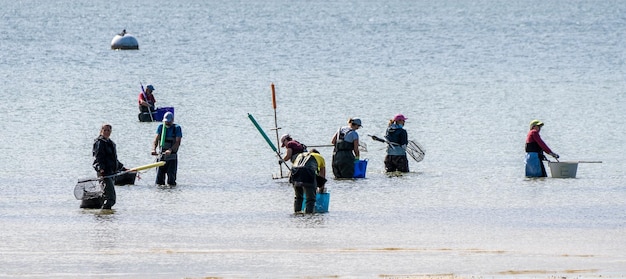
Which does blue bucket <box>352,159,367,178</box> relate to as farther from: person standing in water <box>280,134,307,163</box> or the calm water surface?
person standing in water <box>280,134,307,163</box>

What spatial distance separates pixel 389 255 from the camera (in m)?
17.2

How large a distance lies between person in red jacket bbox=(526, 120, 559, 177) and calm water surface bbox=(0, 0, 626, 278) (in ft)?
1.44

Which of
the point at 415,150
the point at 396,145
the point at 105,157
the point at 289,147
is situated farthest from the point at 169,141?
the point at 415,150

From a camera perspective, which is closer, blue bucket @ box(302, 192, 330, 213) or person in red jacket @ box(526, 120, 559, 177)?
blue bucket @ box(302, 192, 330, 213)

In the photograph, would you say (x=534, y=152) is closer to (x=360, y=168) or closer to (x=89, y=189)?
(x=360, y=168)

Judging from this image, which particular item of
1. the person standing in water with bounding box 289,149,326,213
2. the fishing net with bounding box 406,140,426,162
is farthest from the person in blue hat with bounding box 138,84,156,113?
the person standing in water with bounding box 289,149,326,213

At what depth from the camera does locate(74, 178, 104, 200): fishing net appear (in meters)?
22.3

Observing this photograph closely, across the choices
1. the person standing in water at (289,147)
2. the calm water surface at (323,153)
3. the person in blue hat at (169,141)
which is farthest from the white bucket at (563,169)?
the person in blue hat at (169,141)

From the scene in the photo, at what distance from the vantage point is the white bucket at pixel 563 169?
27422 mm

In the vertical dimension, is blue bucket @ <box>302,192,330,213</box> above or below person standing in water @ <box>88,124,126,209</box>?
below

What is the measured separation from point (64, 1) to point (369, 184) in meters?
156

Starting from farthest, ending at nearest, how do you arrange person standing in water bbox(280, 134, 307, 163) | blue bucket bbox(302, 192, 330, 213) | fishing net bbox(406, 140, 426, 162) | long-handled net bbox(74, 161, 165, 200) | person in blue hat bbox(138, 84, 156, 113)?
1. person in blue hat bbox(138, 84, 156, 113)
2. fishing net bbox(406, 140, 426, 162)
3. person standing in water bbox(280, 134, 307, 163)
4. long-handled net bbox(74, 161, 165, 200)
5. blue bucket bbox(302, 192, 330, 213)

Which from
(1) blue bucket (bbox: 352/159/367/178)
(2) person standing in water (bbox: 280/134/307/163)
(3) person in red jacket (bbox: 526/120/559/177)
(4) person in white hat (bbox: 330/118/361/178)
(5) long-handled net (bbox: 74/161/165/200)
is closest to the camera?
(5) long-handled net (bbox: 74/161/165/200)

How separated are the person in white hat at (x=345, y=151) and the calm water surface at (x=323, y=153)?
19.6 inches
